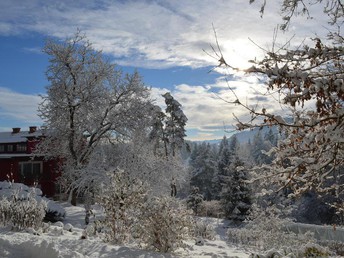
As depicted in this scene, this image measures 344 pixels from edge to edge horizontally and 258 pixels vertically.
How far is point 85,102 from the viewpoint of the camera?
72.4 ft

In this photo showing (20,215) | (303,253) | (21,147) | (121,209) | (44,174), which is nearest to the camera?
(303,253)

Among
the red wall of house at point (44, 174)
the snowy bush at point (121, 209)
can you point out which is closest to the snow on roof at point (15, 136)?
the red wall of house at point (44, 174)

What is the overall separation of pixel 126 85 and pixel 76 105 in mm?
3316

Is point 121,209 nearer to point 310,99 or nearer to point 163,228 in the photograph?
point 163,228

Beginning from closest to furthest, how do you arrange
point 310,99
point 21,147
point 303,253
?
point 310,99, point 303,253, point 21,147

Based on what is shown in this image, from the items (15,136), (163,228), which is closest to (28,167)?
(15,136)

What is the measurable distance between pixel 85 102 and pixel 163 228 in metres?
14.4

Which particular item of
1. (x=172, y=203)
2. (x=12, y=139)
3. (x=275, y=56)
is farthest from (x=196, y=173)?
(x=275, y=56)

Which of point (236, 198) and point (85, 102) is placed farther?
point (236, 198)

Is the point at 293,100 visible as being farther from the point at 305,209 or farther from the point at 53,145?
the point at 305,209

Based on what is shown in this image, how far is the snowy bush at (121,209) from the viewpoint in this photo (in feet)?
33.0

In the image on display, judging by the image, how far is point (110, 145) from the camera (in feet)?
75.5

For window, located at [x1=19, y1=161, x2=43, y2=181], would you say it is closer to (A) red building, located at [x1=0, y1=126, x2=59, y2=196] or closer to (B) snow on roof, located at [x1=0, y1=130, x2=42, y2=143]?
(A) red building, located at [x1=0, y1=126, x2=59, y2=196]

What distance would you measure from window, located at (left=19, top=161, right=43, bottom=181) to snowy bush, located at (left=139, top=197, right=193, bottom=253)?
24112 millimetres
